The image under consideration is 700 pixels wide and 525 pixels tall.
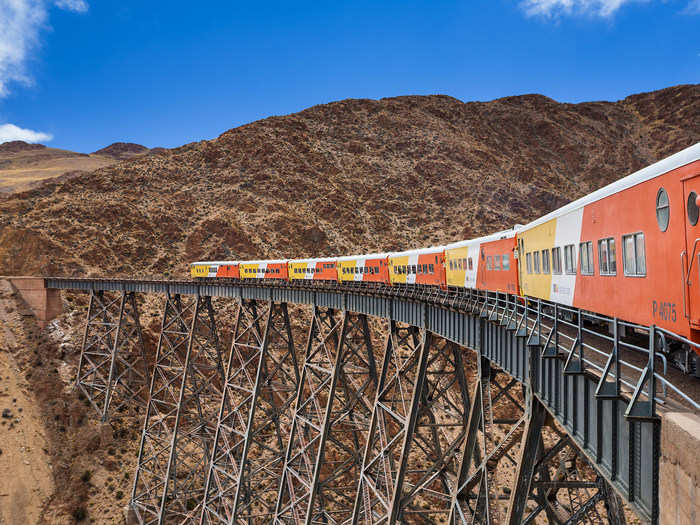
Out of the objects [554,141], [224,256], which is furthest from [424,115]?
[224,256]

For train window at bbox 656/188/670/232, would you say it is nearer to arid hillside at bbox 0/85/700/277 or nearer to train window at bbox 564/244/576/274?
train window at bbox 564/244/576/274

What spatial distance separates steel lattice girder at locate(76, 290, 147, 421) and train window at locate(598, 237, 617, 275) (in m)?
30.0

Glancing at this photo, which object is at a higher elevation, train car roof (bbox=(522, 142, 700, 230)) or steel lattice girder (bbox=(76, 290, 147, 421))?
train car roof (bbox=(522, 142, 700, 230))

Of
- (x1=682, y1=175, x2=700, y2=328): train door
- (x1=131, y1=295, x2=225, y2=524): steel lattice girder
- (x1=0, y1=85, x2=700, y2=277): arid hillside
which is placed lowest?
(x1=131, y1=295, x2=225, y2=524): steel lattice girder

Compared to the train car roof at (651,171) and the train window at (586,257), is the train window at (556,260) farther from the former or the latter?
the train window at (586,257)

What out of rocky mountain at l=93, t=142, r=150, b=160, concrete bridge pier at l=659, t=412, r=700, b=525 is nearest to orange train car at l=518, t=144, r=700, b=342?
concrete bridge pier at l=659, t=412, r=700, b=525

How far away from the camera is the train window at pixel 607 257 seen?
905 cm

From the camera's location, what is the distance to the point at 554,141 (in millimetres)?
94438

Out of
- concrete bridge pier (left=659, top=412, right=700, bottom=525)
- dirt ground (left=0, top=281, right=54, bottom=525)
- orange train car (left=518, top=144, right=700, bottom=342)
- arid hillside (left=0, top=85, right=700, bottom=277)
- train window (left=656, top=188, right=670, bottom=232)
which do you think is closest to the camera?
concrete bridge pier (left=659, top=412, right=700, bottom=525)

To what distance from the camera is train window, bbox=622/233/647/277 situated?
797cm

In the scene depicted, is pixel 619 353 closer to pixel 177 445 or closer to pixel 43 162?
pixel 177 445

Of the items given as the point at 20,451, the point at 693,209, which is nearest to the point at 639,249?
the point at 693,209

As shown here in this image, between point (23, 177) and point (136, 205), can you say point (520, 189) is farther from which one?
point (23, 177)

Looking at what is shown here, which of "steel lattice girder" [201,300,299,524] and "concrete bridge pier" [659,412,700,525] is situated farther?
"steel lattice girder" [201,300,299,524]
